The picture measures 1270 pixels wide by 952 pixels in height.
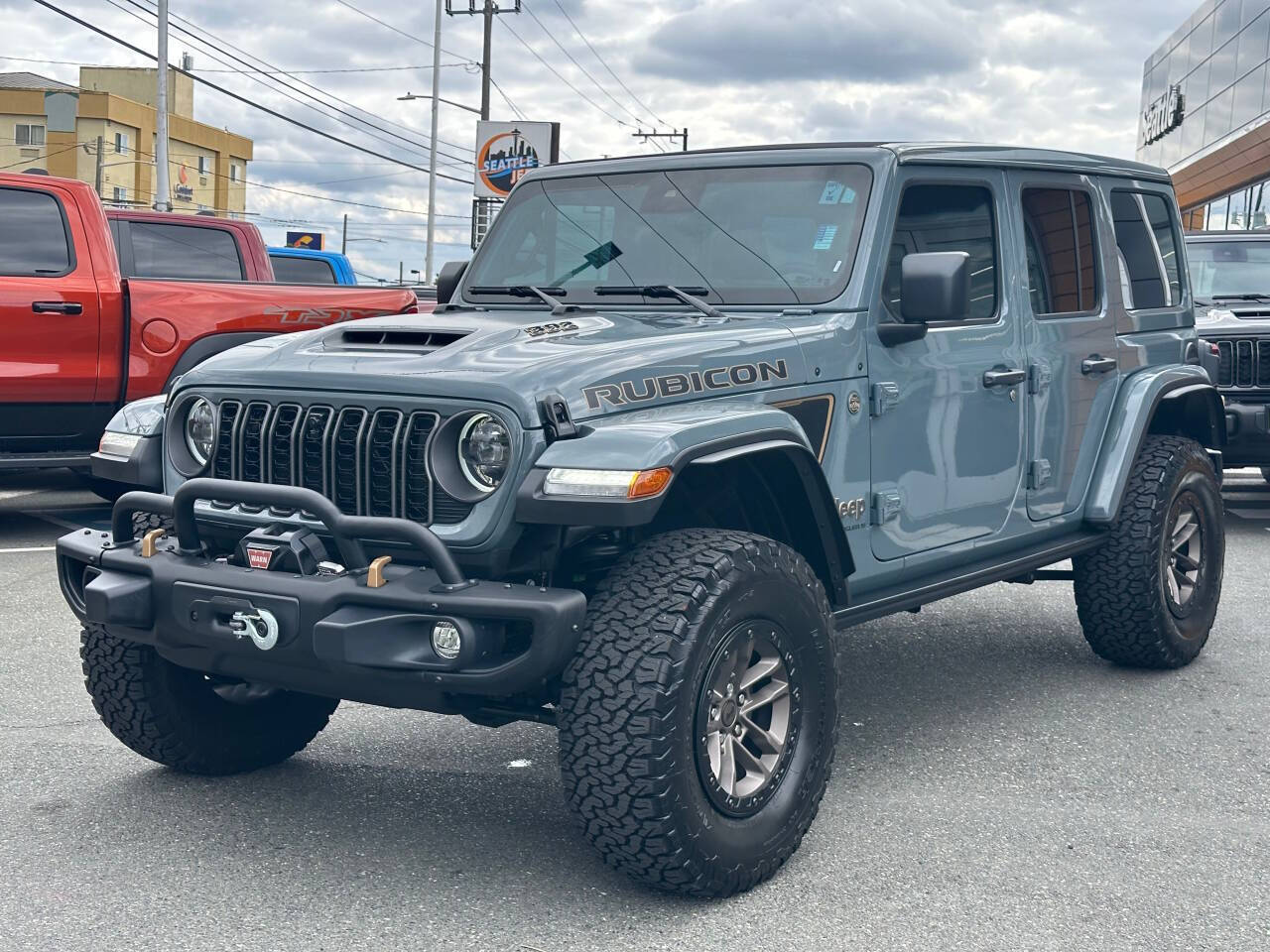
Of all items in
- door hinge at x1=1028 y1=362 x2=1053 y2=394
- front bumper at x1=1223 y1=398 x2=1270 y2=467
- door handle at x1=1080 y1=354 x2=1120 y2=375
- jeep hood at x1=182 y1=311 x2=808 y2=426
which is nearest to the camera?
jeep hood at x1=182 y1=311 x2=808 y2=426

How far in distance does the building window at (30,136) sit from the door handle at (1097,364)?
73.9 metres

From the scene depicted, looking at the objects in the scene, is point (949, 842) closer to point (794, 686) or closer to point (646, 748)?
point (794, 686)

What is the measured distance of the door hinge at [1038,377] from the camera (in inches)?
211

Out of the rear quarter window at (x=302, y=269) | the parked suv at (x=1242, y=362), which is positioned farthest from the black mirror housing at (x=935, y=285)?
the rear quarter window at (x=302, y=269)

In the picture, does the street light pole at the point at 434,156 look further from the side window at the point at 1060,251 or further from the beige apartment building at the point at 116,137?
the side window at the point at 1060,251

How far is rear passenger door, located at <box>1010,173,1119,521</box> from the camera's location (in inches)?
214

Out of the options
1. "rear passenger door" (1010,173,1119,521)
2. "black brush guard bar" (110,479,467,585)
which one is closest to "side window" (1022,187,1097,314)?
"rear passenger door" (1010,173,1119,521)

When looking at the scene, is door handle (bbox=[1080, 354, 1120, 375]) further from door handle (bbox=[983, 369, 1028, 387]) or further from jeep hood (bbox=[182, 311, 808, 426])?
jeep hood (bbox=[182, 311, 808, 426])

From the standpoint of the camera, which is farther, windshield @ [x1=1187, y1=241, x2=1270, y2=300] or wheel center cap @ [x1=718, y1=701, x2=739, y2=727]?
windshield @ [x1=1187, y1=241, x2=1270, y2=300]

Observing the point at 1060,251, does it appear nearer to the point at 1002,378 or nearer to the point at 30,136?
the point at 1002,378

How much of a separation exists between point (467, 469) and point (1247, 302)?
8.52 m

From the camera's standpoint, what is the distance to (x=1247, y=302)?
10.8m

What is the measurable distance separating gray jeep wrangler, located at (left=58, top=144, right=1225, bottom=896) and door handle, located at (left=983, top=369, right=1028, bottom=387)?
0.04 ft

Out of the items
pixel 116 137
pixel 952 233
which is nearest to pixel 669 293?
pixel 952 233
